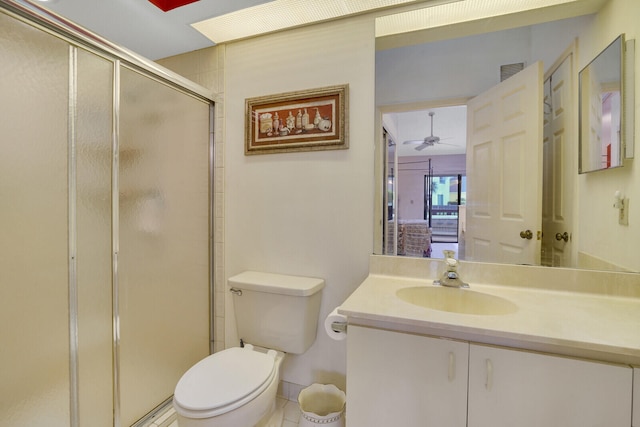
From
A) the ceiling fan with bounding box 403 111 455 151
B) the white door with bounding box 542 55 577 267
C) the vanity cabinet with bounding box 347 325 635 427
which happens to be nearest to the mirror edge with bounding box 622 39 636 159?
the white door with bounding box 542 55 577 267

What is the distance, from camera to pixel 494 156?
1.30m

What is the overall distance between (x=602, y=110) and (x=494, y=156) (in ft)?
1.28

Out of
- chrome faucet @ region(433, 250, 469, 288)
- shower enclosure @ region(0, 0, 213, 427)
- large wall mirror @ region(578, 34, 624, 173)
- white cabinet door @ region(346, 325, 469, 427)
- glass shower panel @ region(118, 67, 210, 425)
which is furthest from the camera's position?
glass shower panel @ region(118, 67, 210, 425)

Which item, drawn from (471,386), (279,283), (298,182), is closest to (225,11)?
(298,182)

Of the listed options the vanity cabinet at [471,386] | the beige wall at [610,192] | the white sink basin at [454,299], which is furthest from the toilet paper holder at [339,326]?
the beige wall at [610,192]

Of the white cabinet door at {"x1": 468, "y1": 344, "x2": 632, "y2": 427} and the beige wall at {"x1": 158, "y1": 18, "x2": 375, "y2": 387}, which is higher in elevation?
the beige wall at {"x1": 158, "y1": 18, "x2": 375, "y2": 387}

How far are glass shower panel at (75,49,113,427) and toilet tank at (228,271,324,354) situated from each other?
56cm

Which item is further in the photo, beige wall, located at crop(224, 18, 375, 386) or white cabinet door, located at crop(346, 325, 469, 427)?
beige wall, located at crop(224, 18, 375, 386)

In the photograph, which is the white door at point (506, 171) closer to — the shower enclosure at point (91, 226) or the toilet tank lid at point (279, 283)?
the toilet tank lid at point (279, 283)

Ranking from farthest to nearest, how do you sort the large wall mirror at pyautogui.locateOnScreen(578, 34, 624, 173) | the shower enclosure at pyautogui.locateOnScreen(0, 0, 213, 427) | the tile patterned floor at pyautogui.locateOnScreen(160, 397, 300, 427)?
the tile patterned floor at pyautogui.locateOnScreen(160, 397, 300, 427) → the large wall mirror at pyautogui.locateOnScreen(578, 34, 624, 173) → the shower enclosure at pyautogui.locateOnScreen(0, 0, 213, 427)

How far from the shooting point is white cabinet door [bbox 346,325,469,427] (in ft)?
2.88

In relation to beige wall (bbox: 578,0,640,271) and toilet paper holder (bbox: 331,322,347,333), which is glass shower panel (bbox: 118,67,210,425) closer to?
toilet paper holder (bbox: 331,322,347,333)

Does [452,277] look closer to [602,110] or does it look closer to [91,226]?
[602,110]

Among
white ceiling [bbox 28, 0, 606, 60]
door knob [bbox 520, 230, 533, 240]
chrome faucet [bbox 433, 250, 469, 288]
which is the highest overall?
white ceiling [bbox 28, 0, 606, 60]
